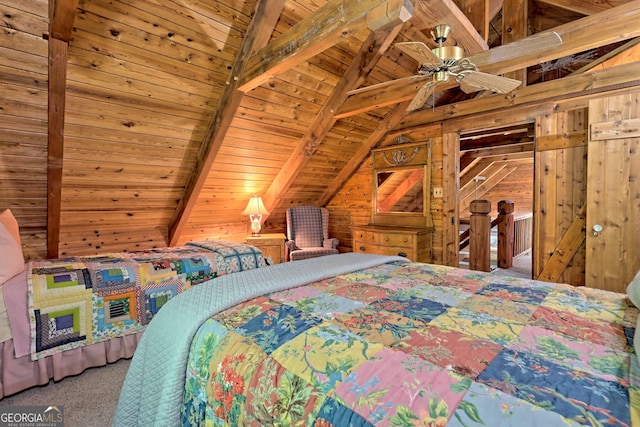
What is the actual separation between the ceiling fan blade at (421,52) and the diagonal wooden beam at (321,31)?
0.14 metres

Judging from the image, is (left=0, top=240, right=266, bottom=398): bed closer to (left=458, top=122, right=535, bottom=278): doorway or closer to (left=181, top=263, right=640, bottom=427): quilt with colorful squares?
(left=181, top=263, right=640, bottom=427): quilt with colorful squares

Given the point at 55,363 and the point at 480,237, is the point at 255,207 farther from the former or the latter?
the point at 480,237

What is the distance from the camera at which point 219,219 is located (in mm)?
4500

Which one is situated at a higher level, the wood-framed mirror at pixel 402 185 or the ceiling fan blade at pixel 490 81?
the ceiling fan blade at pixel 490 81

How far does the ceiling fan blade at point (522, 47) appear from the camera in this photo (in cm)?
169

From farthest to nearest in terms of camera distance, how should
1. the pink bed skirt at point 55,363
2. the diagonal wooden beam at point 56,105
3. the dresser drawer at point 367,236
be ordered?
1. the dresser drawer at point 367,236
2. the diagonal wooden beam at point 56,105
3. the pink bed skirt at point 55,363

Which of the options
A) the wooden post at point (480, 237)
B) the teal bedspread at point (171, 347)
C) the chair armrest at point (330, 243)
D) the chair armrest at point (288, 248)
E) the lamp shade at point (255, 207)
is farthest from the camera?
the chair armrest at point (330, 243)

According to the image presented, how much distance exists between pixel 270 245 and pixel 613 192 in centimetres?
353

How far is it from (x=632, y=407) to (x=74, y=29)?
324 cm

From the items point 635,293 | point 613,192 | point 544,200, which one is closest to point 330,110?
point 544,200

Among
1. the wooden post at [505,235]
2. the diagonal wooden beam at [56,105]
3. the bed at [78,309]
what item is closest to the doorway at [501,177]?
the wooden post at [505,235]

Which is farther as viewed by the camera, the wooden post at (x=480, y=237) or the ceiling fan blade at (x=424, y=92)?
the wooden post at (x=480, y=237)

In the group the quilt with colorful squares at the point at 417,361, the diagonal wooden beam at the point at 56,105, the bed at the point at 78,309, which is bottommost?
the bed at the point at 78,309

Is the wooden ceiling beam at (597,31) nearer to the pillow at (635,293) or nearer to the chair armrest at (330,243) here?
the pillow at (635,293)
